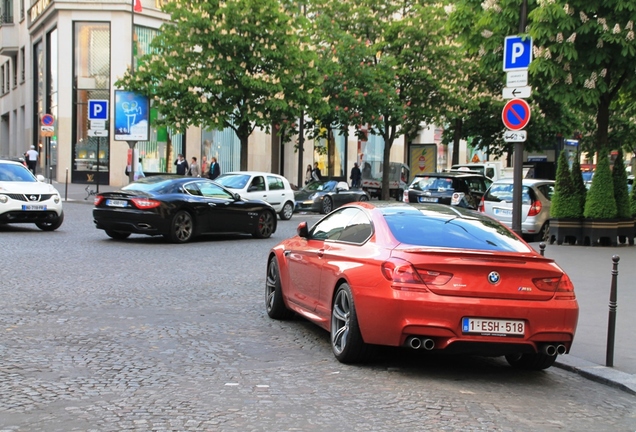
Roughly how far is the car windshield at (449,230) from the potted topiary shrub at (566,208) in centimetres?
1206

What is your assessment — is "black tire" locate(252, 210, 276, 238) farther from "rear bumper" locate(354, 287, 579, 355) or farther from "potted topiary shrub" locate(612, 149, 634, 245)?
"rear bumper" locate(354, 287, 579, 355)

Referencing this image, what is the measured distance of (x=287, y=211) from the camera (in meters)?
28.7

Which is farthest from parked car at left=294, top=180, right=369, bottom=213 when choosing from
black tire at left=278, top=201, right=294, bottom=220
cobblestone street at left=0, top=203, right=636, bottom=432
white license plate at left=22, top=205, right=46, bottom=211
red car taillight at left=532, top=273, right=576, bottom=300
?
red car taillight at left=532, top=273, right=576, bottom=300

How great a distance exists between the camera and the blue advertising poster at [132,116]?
36.6 metres

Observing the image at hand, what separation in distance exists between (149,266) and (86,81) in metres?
31.2

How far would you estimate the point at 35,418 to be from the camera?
5.45m

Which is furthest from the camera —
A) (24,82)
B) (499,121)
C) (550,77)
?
(24,82)

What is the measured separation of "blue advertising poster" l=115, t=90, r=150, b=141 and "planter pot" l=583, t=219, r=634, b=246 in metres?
21.5

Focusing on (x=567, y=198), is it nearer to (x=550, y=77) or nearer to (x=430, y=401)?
(x=550, y=77)

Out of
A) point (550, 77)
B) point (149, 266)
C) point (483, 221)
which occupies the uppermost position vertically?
point (550, 77)

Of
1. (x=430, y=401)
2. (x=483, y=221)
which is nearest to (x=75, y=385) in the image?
(x=430, y=401)

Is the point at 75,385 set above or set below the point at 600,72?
below

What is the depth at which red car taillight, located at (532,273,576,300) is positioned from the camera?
6.99 m

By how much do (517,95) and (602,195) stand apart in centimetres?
722
